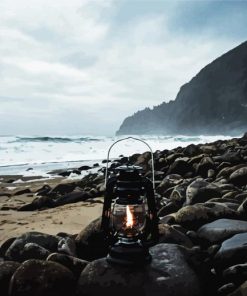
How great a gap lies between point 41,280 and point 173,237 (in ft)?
4.55

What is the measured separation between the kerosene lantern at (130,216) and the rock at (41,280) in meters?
0.41

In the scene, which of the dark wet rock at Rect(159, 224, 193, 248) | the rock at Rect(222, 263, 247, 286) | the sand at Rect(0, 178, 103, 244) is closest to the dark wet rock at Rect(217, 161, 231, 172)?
the sand at Rect(0, 178, 103, 244)

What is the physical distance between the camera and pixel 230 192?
6121mm

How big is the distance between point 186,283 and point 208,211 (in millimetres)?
1587

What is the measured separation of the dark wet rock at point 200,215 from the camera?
4.53 meters

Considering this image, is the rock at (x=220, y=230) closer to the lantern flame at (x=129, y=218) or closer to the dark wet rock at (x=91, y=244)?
the dark wet rock at (x=91, y=244)

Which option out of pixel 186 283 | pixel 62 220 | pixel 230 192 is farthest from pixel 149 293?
pixel 62 220

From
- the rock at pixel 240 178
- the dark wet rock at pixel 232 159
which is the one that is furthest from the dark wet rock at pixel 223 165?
the rock at pixel 240 178

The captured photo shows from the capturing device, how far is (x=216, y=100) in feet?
313

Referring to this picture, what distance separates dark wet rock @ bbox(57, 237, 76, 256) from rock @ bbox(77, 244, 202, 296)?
77 cm

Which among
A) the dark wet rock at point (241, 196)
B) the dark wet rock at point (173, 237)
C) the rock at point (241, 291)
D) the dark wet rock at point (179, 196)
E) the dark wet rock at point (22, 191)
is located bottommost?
the dark wet rock at point (22, 191)

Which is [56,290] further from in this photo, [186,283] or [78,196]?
[78,196]

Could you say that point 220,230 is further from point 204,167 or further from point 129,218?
point 204,167

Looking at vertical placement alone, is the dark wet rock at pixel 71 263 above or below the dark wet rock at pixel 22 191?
above
